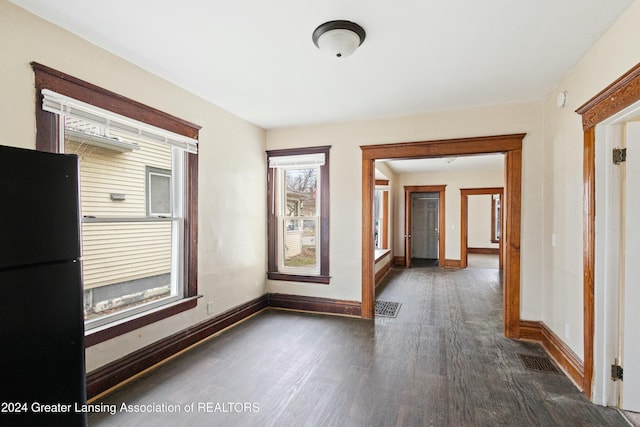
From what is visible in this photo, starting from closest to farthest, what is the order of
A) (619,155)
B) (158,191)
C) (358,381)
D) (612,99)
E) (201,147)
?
(612,99) < (619,155) < (358,381) < (158,191) < (201,147)

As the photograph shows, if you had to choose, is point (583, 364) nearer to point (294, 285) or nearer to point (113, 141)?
point (294, 285)

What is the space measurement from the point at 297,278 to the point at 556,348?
2927 mm

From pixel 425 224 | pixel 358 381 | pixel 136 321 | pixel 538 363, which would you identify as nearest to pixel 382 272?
pixel 425 224

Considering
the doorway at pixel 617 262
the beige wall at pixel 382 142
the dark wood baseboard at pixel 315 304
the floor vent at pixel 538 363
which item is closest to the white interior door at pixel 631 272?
the doorway at pixel 617 262

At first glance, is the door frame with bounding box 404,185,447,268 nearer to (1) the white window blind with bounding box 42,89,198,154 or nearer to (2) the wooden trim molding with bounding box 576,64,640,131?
(2) the wooden trim molding with bounding box 576,64,640,131

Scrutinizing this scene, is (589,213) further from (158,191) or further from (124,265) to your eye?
(124,265)

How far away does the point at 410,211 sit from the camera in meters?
8.50

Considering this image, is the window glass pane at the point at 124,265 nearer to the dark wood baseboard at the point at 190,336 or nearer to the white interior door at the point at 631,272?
the dark wood baseboard at the point at 190,336

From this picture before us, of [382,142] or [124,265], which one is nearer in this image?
[124,265]

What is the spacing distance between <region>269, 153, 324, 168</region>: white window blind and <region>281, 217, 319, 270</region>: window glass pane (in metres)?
0.78

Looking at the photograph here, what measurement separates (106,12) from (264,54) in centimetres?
101

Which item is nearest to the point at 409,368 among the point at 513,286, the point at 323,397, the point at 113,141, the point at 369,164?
the point at 323,397

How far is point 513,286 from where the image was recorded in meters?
3.30

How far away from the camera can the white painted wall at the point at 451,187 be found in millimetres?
7984
